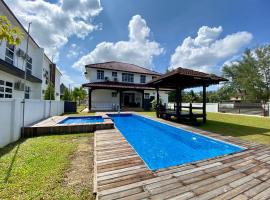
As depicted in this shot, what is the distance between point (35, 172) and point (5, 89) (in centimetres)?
1135

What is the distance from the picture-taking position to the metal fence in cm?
1665

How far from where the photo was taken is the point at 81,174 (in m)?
3.16

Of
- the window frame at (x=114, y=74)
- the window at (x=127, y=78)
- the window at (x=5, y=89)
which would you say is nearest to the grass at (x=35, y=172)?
the window at (x=5, y=89)

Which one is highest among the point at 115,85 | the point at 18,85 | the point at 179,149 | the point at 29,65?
the point at 29,65

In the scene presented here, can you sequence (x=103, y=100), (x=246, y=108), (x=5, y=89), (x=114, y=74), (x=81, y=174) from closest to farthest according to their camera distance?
(x=81, y=174), (x=5, y=89), (x=246, y=108), (x=103, y=100), (x=114, y=74)

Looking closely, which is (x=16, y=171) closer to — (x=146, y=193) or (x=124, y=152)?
(x=124, y=152)

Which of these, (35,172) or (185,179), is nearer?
(185,179)

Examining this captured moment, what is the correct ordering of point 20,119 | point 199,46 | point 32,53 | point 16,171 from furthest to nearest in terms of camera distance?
point 199,46 < point 32,53 < point 20,119 < point 16,171

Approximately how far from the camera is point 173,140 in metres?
6.92

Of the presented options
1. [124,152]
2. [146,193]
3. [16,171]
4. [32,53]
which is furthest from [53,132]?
[32,53]

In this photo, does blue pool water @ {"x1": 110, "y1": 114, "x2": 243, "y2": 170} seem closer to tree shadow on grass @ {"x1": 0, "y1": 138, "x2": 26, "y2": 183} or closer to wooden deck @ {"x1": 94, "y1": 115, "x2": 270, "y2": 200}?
wooden deck @ {"x1": 94, "y1": 115, "x2": 270, "y2": 200}

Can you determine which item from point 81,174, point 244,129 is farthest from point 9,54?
point 244,129

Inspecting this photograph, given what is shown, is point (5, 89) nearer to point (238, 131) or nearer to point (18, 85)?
point (18, 85)

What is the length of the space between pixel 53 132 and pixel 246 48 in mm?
42531
